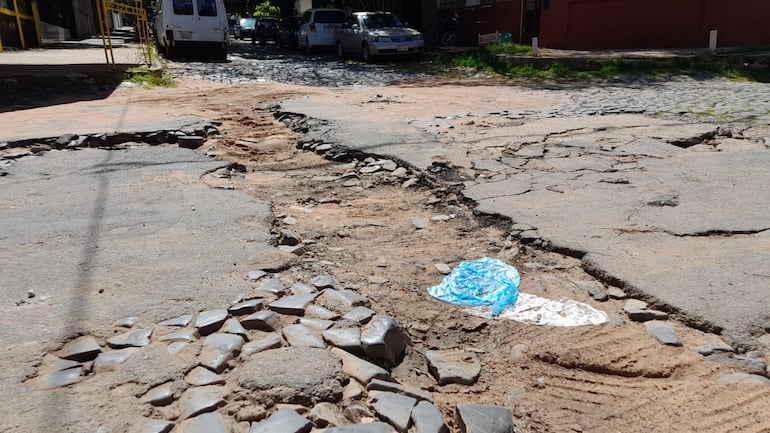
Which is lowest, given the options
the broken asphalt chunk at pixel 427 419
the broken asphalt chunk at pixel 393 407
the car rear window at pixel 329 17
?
the broken asphalt chunk at pixel 427 419

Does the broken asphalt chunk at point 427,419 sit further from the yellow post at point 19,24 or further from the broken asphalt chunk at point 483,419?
the yellow post at point 19,24

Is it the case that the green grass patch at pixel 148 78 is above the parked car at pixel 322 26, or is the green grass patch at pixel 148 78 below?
below

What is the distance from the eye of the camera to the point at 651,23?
1627 centimetres

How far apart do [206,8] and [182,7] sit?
0.69 metres

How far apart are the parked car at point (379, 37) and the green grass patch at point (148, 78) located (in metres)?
6.60

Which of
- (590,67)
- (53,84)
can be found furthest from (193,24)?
(590,67)

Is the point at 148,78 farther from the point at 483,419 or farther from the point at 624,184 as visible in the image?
the point at 483,419

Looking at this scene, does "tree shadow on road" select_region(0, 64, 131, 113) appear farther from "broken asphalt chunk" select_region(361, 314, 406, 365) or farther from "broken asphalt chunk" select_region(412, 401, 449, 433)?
"broken asphalt chunk" select_region(412, 401, 449, 433)

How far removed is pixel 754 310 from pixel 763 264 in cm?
61

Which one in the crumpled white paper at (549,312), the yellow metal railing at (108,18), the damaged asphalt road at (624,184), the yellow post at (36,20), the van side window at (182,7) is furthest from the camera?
the yellow post at (36,20)

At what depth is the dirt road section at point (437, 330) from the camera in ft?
7.42

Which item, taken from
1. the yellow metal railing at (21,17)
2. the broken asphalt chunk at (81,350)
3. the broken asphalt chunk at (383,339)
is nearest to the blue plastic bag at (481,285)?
the broken asphalt chunk at (383,339)

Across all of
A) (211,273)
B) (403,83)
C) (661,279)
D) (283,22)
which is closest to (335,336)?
(211,273)

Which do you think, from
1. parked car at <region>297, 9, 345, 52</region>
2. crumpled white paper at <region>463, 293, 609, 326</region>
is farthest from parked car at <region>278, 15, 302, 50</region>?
crumpled white paper at <region>463, 293, 609, 326</region>
